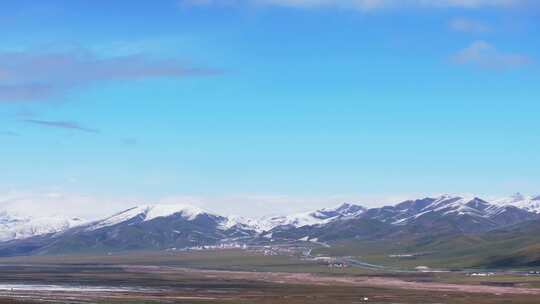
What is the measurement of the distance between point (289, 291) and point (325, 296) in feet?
49.8

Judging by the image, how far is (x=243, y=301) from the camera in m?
144

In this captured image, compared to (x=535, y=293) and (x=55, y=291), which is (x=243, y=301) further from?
(x=535, y=293)

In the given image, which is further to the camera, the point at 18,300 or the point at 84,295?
the point at 84,295

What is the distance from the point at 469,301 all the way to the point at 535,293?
23981mm

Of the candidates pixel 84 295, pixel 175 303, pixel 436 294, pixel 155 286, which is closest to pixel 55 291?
pixel 84 295

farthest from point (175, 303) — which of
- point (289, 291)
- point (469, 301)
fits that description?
point (469, 301)

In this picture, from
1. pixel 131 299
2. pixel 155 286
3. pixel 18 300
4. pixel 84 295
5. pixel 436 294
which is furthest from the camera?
pixel 155 286

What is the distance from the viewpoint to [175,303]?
5428 inches

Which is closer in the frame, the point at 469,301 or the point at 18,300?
the point at 18,300

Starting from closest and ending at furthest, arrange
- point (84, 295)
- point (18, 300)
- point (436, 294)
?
1. point (18, 300)
2. point (84, 295)
3. point (436, 294)

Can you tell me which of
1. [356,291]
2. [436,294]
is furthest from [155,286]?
[436,294]

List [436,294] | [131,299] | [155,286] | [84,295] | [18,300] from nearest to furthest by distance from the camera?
[18,300] < [131,299] < [84,295] < [436,294] < [155,286]

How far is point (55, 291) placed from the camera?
16750cm

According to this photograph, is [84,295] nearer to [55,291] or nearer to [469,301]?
[55,291]
